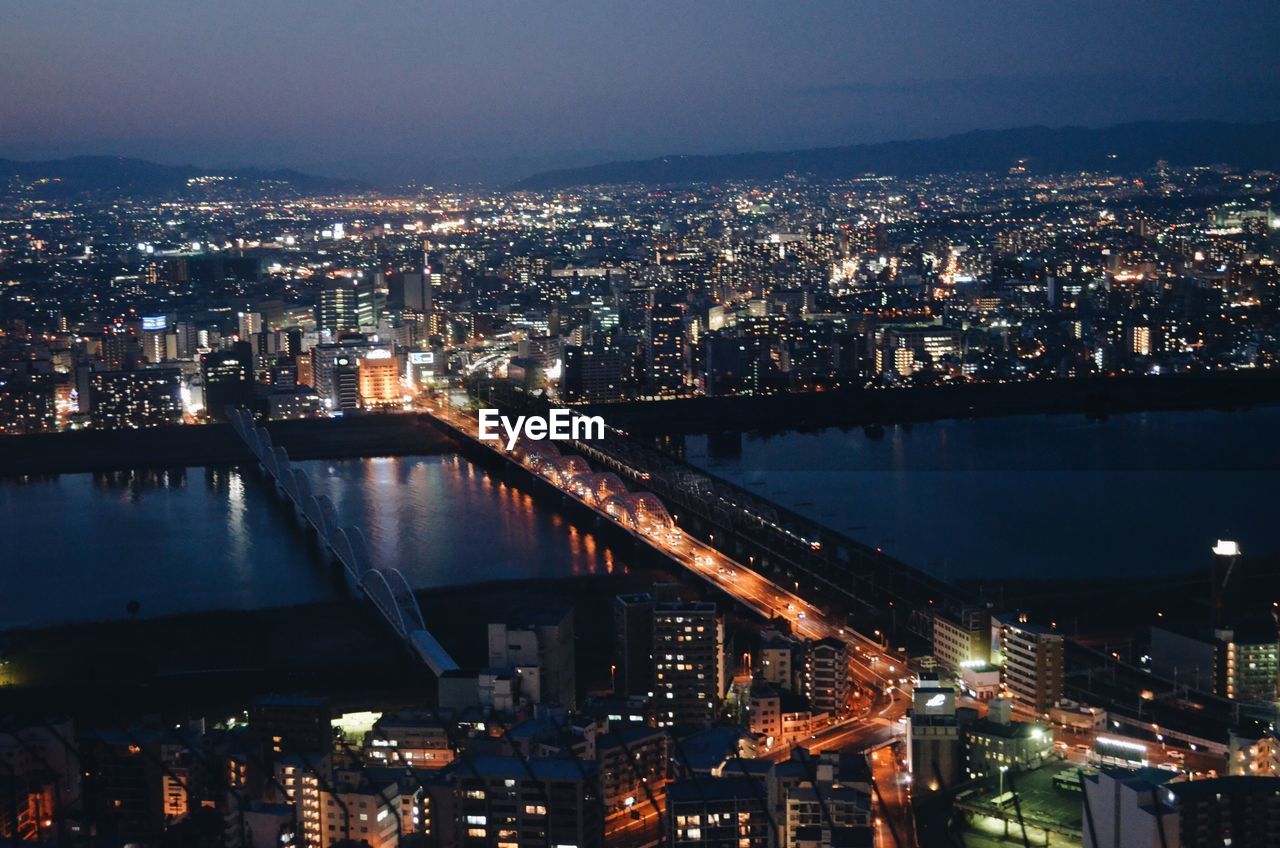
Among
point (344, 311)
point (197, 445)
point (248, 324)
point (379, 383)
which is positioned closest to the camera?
point (197, 445)

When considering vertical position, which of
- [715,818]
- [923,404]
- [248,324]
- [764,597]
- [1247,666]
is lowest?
[923,404]

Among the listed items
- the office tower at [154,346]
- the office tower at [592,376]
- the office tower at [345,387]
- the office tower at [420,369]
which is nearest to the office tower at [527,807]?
the office tower at [345,387]

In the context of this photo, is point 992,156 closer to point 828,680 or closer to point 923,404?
point 923,404

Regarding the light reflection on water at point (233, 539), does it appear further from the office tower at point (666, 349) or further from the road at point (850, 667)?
→ the office tower at point (666, 349)

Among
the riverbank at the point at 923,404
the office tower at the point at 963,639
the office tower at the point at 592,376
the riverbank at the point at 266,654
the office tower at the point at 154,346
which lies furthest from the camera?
the office tower at the point at 154,346

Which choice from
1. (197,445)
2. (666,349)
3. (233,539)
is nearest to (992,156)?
(666,349)

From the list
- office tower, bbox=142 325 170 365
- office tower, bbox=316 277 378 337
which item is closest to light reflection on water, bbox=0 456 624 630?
office tower, bbox=142 325 170 365
